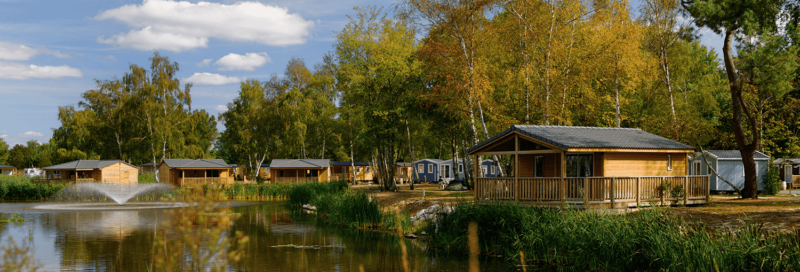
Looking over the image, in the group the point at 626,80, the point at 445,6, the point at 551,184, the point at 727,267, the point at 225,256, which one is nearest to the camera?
the point at 225,256

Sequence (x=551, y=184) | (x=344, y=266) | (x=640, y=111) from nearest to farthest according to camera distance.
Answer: (x=344, y=266) → (x=551, y=184) → (x=640, y=111)

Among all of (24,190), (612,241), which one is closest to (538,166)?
(612,241)

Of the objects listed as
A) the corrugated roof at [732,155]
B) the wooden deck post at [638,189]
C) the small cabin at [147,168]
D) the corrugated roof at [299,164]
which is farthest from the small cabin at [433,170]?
the small cabin at [147,168]

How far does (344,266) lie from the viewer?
570 inches

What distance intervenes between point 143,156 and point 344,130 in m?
21.0

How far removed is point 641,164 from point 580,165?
208cm

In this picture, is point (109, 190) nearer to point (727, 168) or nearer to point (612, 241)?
point (727, 168)

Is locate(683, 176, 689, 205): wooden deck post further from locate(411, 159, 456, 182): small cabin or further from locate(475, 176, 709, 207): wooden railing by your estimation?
locate(411, 159, 456, 182): small cabin

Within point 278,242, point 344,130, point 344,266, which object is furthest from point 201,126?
point 344,266

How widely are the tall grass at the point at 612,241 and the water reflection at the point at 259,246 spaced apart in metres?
1.10

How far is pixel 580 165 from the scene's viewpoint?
2133 cm

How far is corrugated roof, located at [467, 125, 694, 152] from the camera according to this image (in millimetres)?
19000

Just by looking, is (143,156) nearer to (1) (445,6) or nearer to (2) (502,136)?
(1) (445,6)

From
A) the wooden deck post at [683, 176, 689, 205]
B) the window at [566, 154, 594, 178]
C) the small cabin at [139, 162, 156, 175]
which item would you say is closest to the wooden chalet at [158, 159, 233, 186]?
the small cabin at [139, 162, 156, 175]
